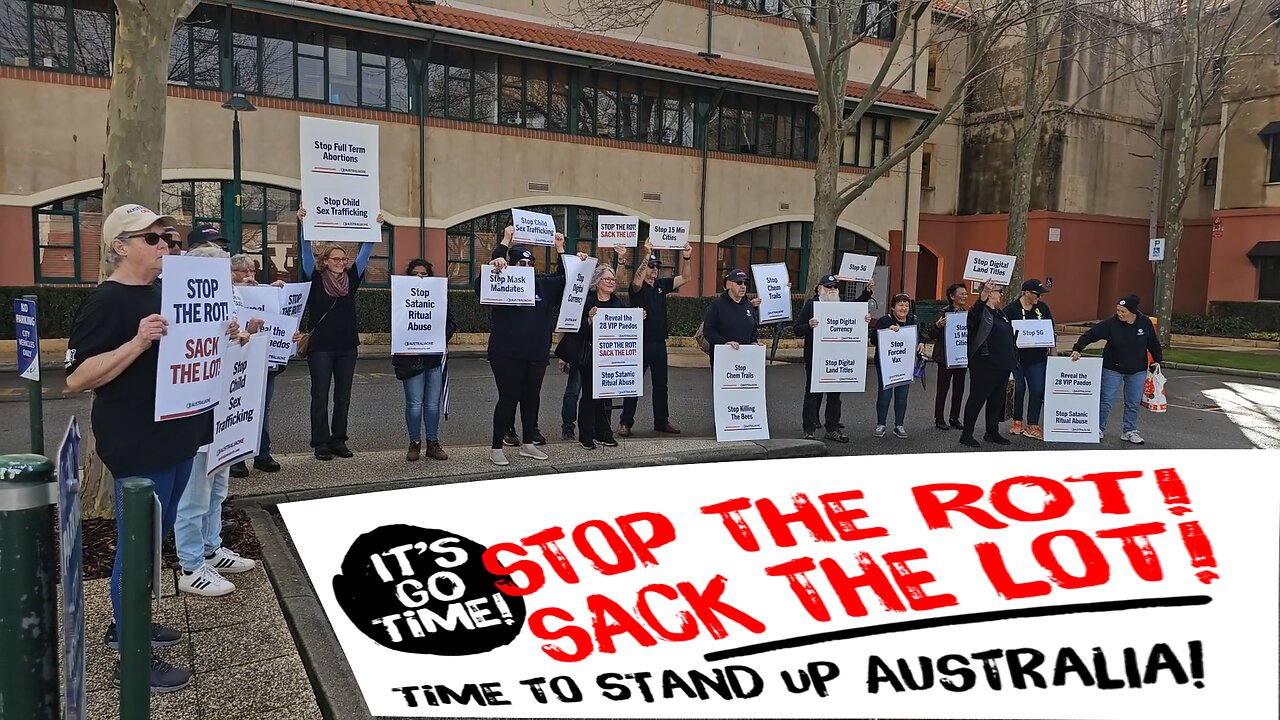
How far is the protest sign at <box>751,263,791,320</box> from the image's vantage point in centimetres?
1156

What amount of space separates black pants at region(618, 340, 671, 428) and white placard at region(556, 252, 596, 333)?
3.78ft

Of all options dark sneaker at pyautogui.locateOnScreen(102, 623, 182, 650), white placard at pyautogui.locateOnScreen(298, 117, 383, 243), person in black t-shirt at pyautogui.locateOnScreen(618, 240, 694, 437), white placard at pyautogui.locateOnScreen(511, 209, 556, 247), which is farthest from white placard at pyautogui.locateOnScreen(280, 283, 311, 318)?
dark sneaker at pyautogui.locateOnScreen(102, 623, 182, 650)

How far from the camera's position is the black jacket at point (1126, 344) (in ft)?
33.7

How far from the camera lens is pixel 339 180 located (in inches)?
285

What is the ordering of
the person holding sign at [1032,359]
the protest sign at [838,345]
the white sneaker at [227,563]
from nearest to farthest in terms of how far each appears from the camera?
the white sneaker at [227,563]
the protest sign at [838,345]
the person holding sign at [1032,359]

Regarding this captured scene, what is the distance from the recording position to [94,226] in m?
18.3

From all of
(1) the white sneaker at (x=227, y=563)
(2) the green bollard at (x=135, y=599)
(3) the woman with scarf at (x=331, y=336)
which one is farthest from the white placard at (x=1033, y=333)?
(2) the green bollard at (x=135, y=599)

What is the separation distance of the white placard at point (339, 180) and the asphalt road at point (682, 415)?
8.08ft

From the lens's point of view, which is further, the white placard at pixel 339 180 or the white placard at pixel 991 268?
the white placard at pixel 991 268

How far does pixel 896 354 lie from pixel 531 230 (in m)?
4.51

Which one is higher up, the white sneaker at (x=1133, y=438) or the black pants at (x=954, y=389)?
the black pants at (x=954, y=389)

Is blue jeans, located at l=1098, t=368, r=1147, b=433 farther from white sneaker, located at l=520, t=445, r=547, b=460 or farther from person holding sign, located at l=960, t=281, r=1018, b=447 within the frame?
white sneaker, located at l=520, t=445, r=547, b=460

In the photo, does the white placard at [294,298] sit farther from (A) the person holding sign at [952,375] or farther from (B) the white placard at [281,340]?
(A) the person holding sign at [952,375]

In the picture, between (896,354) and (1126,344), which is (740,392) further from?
(1126,344)
